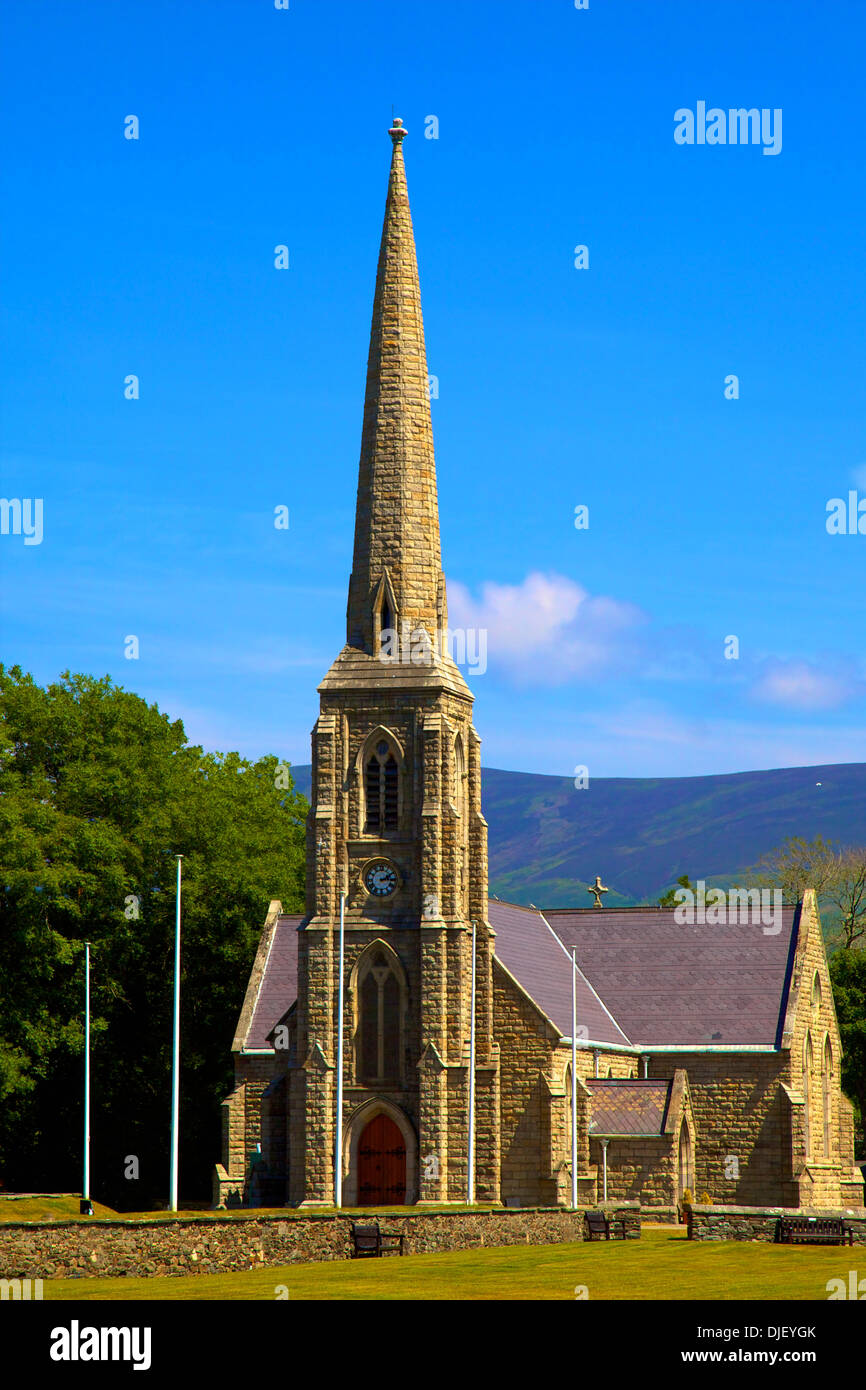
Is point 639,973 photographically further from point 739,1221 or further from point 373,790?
point 739,1221

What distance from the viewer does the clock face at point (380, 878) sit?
5556cm

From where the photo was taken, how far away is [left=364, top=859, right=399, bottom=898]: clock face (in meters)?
55.6

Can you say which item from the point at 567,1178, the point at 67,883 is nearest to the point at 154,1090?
the point at 67,883

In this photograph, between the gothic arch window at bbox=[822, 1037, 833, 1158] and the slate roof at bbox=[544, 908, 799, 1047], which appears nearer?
the slate roof at bbox=[544, 908, 799, 1047]

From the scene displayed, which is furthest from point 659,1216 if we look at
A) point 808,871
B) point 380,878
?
point 808,871

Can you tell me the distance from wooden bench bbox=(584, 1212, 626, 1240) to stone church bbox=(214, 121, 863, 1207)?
10316 mm

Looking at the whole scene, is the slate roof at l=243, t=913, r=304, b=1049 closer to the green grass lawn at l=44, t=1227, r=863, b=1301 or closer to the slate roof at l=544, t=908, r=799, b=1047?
the slate roof at l=544, t=908, r=799, b=1047

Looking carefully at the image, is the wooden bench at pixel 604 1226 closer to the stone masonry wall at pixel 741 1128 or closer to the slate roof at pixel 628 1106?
the slate roof at pixel 628 1106

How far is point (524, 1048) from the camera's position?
54.9 meters

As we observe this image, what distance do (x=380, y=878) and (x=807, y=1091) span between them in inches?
644

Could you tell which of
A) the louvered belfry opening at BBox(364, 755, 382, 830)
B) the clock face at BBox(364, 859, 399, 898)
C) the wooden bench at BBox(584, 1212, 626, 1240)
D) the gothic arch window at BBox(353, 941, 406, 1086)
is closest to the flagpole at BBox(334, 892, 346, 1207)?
the gothic arch window at BBox(353, 941, 406, 1086)

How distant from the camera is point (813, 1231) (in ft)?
131
